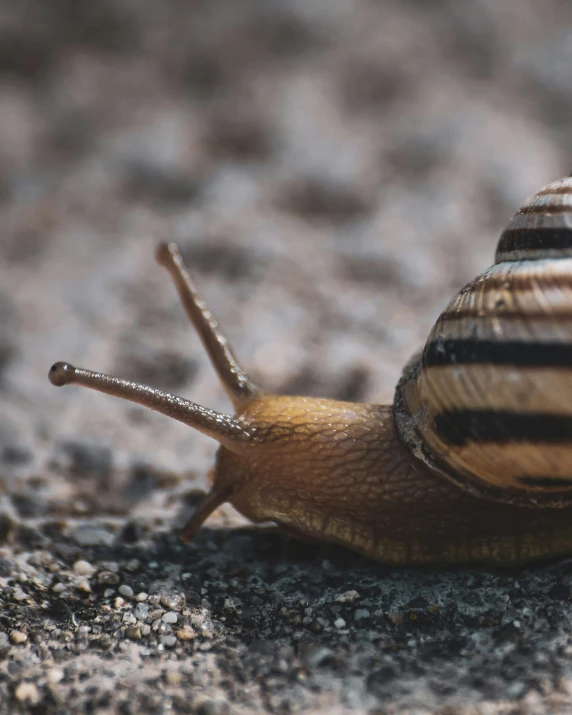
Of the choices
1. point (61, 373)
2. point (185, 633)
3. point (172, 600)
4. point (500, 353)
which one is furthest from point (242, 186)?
point (185, 633)

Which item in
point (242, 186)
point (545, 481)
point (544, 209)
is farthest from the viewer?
point (242, 186)

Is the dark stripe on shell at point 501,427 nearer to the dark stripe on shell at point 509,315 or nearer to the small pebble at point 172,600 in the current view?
the dark stripe on shell at point 509,315

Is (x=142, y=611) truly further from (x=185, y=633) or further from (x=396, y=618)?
(x=396, y=618)

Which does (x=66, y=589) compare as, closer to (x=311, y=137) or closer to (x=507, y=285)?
(x=507, y=285)

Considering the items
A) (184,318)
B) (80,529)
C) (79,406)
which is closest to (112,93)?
(184,318)

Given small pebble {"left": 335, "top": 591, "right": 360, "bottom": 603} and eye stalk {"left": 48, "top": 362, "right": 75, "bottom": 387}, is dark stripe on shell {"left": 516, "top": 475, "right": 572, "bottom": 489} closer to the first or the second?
small pebble {"left": 335, "top": 591, "right": 360, "bottom": 603}

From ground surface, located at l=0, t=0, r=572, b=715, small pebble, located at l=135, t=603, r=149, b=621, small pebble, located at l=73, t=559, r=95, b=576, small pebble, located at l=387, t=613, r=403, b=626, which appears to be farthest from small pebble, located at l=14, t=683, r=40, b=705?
small pebble, located at l=387, t=613, r=403, b=626
